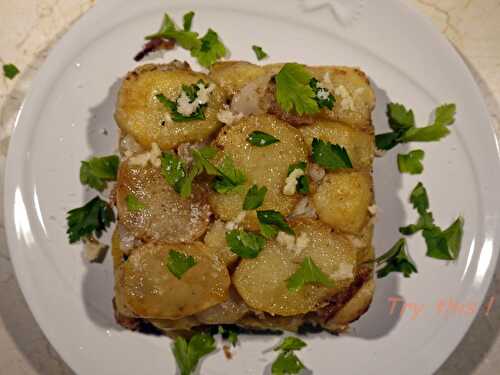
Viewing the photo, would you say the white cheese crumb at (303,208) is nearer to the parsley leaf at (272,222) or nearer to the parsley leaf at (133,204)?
the parsley leaf at (272,222)

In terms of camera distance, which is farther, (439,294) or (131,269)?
(439,294)

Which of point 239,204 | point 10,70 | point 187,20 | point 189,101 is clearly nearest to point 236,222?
point 239,204

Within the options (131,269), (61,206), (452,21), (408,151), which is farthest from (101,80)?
(452,21)

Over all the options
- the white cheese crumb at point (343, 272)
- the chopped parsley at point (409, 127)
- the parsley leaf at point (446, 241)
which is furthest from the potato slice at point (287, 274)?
the chopped parsley at point (409, 127)

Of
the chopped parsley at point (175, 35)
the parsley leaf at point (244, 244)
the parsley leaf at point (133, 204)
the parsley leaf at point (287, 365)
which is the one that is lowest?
the parsley leaf at point (287, 365)

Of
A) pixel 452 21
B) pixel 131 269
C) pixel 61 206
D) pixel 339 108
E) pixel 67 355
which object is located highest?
pixel 452 21

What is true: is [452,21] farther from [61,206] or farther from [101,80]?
[61,206]

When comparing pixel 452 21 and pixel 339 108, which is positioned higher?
pixel 452 21

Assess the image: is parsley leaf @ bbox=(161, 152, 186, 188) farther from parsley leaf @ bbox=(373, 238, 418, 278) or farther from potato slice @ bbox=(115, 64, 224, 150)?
parsley leaf @ bbox=(373, 238, 418, 278)
